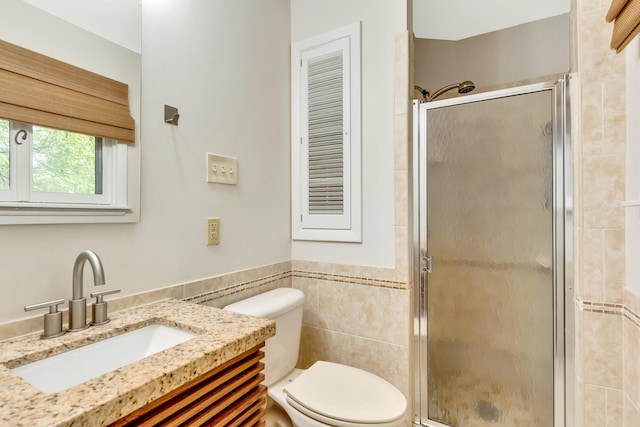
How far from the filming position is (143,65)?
111cm

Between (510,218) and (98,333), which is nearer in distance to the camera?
(98,333)

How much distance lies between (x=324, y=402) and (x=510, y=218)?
111 cm

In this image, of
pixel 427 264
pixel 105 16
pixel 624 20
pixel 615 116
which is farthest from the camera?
pixel 427 264

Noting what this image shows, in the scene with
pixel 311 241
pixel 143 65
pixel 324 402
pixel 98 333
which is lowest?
pixel 324 402

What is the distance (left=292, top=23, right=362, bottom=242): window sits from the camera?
164 cm

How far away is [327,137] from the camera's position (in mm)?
1714

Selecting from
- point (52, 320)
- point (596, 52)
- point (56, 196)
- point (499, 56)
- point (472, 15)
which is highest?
point (472, 15)

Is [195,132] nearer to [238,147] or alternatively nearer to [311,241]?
[238,147]

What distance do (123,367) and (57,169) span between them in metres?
0.65

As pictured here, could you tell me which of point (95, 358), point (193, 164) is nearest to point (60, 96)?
point (193, 164)

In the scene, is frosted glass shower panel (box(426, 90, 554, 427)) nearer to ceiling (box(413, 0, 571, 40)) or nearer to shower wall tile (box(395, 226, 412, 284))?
shower wall tile (box(395, 226, 412, 284))

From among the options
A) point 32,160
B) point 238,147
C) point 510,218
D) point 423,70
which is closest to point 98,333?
point 32,160

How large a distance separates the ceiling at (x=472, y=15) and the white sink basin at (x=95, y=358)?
214 cm

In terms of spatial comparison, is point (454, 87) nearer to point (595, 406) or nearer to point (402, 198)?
point (402, 198)
